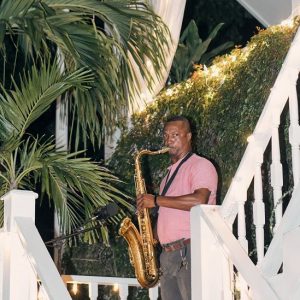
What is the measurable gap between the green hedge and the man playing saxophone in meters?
1.09

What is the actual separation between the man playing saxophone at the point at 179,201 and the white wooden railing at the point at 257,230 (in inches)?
26.2

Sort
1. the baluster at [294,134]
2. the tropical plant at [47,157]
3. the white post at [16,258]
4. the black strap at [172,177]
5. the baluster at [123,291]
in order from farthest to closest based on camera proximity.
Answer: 1. the baluster at [123,291]
2. the tropical plant at [47,157]
3. the black strap at [172,177]
4. the white post at [16,258]
5. the baluster at [294,134]

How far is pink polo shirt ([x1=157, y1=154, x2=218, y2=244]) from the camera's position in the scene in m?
4.22

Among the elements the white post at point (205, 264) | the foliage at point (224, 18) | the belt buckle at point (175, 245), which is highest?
the foliage at point (224, 18)

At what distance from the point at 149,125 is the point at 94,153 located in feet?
3.94

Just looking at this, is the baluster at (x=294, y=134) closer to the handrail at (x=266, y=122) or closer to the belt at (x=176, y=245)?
the handrail at (x=266, y=122)

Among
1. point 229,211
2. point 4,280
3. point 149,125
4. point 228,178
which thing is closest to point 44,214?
point 149,125

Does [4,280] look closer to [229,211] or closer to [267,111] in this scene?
[229,211]

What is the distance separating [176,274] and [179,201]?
0.43m

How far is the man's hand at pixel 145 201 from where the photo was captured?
4.30 metres

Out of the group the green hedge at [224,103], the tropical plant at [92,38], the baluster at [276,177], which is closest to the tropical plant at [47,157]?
the tropical plant at [92,38]

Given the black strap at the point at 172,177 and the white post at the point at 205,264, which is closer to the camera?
the white post at the point at 205,264

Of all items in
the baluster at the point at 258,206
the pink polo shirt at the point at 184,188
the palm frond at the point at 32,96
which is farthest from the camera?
the palm frond at the point at 32,96

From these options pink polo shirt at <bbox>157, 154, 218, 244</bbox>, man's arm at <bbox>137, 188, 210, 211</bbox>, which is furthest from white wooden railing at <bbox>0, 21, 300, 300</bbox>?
pink polo shirt at <bbox>157, 154, 218, 244</bbox>
